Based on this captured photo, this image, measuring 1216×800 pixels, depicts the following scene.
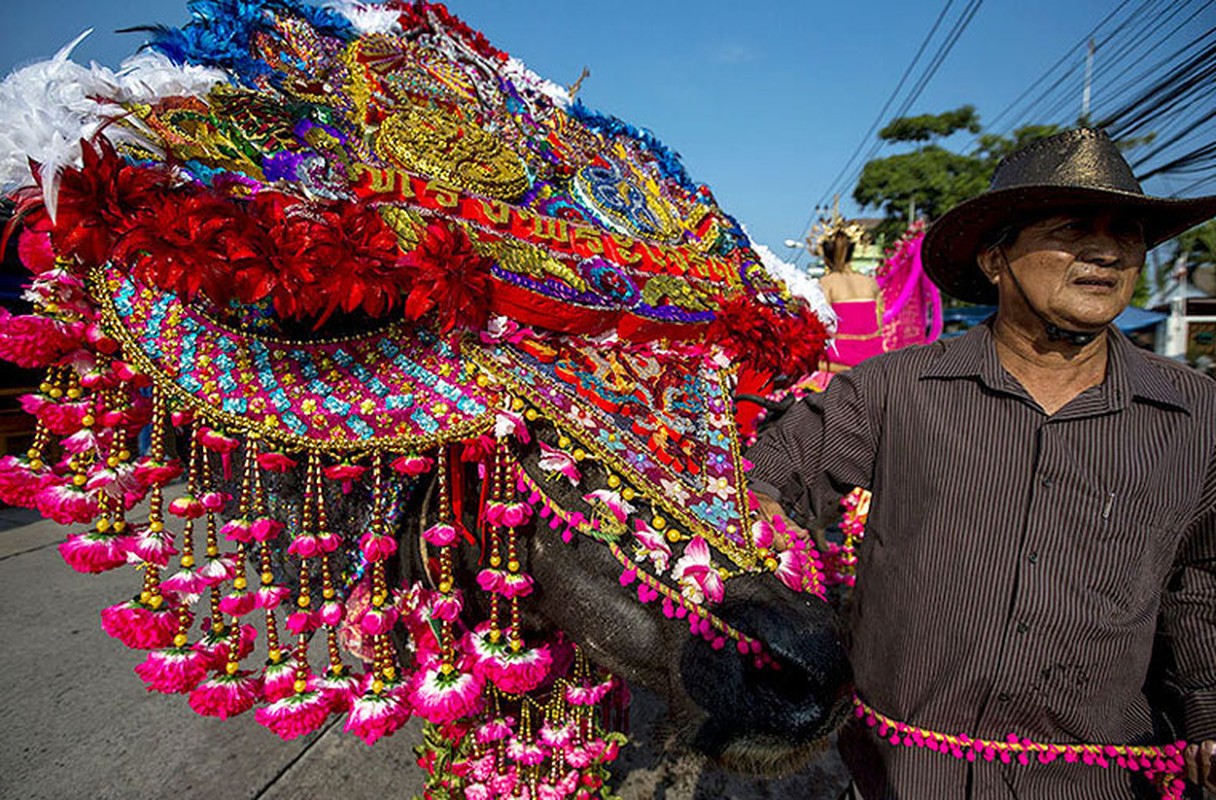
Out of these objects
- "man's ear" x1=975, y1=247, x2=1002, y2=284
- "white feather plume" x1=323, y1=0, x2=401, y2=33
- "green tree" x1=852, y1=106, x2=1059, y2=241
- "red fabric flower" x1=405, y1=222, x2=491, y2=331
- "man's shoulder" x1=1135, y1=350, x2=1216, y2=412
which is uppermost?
"green tree" x1=852, y1=106, x2=1059, y2=241

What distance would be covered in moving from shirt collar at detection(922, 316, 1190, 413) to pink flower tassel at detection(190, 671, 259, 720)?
1.92m

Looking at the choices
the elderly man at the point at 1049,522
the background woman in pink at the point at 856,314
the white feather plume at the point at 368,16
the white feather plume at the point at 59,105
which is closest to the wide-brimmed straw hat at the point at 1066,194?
the elderly man at the point at 1049,522

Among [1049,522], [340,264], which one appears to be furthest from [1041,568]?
[340,264]

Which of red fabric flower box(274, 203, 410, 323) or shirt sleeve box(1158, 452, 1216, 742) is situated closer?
red fabric flower box(274, 203, 410, 323)

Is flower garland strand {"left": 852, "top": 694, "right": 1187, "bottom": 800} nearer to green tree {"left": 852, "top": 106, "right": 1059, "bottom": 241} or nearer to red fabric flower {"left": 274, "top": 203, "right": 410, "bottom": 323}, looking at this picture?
red fabric flower {"left": 274, "top": 203, "right": 410, "bottom": 323}

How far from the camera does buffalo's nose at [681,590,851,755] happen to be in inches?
54.1

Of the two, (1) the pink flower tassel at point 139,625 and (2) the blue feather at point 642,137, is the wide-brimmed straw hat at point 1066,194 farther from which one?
(1) the pink flower tassel at point 139,625

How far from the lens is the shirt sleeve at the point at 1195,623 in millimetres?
1600

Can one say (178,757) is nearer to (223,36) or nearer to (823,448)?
(223,36)

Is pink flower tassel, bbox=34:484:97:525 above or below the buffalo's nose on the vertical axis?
above

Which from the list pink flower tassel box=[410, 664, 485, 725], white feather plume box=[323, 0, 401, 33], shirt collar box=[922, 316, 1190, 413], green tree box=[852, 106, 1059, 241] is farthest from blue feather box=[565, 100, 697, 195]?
green tree box=[852, 106, 1059, 241]

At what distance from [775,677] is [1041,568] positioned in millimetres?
706

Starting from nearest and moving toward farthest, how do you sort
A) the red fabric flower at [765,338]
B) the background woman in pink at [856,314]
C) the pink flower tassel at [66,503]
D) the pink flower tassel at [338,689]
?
1. the pink flower tassel at [66,503]
2. the pink flower tassel at [338,689]
3. the red fabric flower at [765,338]
4. the background woman in pink at [856,314]

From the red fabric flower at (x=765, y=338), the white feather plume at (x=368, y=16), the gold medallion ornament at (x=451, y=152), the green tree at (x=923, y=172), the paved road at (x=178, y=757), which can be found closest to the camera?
the gold medallion ornament at (x=451, y=152)
